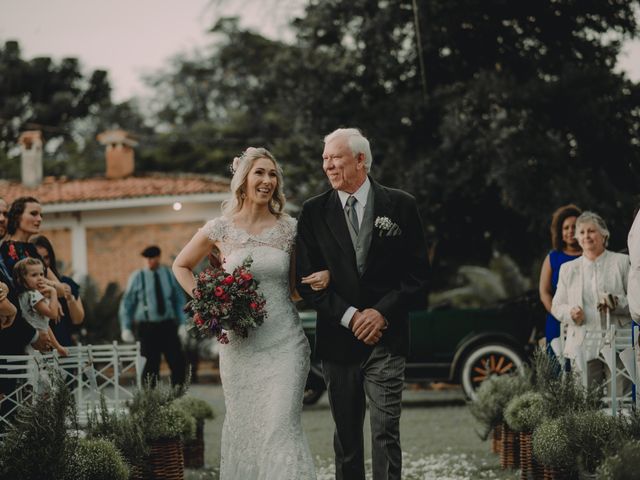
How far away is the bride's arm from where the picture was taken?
660 cm

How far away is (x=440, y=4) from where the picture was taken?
17.0m

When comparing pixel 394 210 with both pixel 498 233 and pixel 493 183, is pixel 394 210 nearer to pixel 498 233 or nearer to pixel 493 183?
pixel 493 183

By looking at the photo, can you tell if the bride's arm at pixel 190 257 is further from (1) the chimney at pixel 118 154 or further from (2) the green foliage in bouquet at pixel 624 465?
(1) the chimney at pixel 118 154

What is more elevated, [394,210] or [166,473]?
[394,210]

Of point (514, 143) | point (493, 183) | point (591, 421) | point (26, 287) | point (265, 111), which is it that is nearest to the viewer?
point (591, 421)

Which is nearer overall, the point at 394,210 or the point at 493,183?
the point at 394,210

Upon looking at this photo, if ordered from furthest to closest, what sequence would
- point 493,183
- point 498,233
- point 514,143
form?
point 498,233 < point 493,183 < point 514,143

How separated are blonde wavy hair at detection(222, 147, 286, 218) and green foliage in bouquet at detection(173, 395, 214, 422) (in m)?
2.65

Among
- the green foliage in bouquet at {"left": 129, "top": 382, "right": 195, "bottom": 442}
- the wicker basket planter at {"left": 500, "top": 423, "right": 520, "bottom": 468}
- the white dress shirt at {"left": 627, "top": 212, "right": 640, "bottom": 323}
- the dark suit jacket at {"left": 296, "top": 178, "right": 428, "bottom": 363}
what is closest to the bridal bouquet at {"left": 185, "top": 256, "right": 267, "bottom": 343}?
the dark suit jacket at {"left": 296, "top": 178, "right": 428, "bottom": 363}

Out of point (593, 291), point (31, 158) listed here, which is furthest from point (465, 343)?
point (31, 158)

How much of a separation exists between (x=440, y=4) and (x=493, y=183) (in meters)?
3.16

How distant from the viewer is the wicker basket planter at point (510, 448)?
28.3ft

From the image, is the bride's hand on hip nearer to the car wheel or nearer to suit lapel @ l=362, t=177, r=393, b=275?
suit lapel @ l=362, t=177, r=393, b=275

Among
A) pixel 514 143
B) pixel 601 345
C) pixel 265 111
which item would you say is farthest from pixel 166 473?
pixel 265 111
